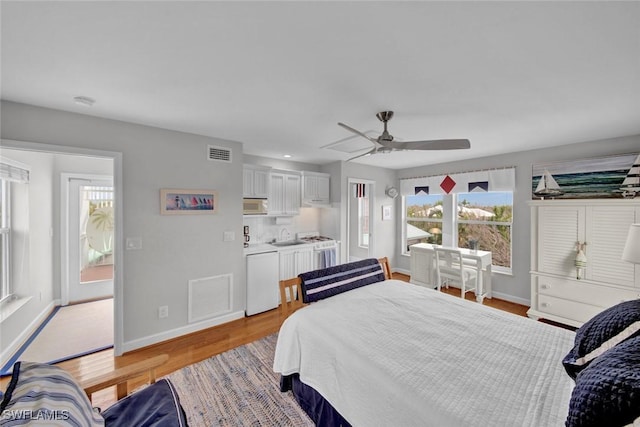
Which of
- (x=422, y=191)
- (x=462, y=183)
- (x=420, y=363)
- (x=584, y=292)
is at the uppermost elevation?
(x=462, y=183)

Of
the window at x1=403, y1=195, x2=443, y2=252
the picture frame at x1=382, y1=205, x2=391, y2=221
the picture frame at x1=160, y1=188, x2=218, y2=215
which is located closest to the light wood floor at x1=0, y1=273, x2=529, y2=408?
the picture frame at x1=160, y1=188, x2=218, y2=215

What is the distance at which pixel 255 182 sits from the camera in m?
3.87

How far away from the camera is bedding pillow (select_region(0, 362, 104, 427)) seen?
922mm

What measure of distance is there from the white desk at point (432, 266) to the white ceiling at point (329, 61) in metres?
2.05

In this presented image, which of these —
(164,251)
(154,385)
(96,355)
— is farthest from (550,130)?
(96,355)

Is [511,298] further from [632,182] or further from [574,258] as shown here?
[632,182]

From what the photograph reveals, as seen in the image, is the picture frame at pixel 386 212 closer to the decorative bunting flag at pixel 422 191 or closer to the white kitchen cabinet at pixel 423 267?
the decorative bunting flag at pixel 422 191

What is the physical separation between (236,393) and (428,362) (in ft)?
5.15

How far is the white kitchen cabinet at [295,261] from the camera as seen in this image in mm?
3891

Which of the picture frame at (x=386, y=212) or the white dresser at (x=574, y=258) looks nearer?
the white dresser at (x=574, y=258)

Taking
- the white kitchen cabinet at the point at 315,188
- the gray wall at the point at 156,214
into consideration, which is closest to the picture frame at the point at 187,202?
the gray wall at the point at 156,214

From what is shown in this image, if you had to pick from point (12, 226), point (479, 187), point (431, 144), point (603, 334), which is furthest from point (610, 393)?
point (12, 226)

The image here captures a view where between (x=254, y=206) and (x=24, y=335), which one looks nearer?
(x=24, y=335)

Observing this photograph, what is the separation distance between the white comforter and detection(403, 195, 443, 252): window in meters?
3.22
